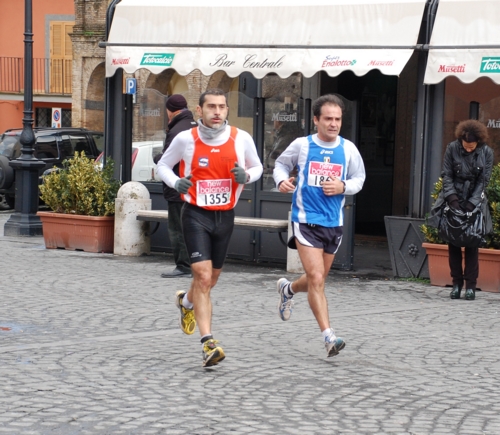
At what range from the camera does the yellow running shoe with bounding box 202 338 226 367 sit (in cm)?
683

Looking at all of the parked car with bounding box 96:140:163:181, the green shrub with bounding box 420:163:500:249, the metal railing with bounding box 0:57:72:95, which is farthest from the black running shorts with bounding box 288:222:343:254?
the metal railing with bounding box 0:57:72:95

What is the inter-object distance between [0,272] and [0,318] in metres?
2.89

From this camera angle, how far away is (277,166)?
305 inches

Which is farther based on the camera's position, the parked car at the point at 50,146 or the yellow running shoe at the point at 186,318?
the parked car at the point at 50,146

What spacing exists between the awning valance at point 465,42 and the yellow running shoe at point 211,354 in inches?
203

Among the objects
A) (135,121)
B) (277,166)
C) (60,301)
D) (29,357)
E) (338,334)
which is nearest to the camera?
(29,357)

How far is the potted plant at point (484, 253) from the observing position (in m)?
10.8

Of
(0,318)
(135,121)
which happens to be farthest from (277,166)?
(135,121)

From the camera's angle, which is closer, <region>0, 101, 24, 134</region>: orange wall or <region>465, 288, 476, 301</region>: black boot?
<region>465, 288, 476, 301</region>: black boot

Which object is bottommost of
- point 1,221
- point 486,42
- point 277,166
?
point 1,221

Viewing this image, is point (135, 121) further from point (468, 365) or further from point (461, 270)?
point (468, 365)

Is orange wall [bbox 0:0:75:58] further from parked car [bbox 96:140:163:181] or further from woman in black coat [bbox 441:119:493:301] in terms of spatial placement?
woman in black coat [bbox 441:119:493:301]

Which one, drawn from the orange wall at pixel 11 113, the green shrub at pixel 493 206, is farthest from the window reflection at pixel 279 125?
the orange wall at pixel 11 113

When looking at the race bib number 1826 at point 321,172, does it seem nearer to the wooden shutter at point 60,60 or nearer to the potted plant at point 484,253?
the potted plant at point 484,253
